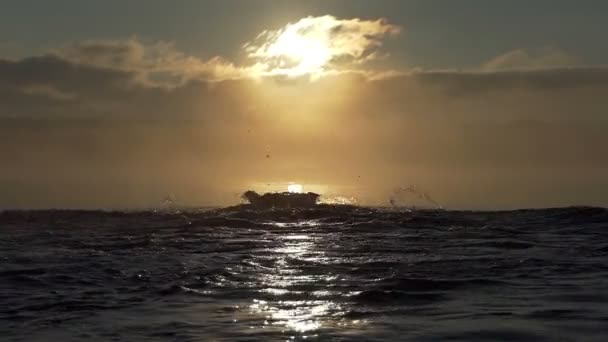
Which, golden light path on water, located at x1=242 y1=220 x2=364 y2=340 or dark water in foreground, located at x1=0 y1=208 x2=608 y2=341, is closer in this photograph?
dark water in foreground, located at x1=0 y1=208 x2=608 y2=341

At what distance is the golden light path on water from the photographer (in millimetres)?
15116

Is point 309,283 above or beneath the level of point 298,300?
above

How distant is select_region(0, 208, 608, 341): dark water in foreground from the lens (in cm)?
1473

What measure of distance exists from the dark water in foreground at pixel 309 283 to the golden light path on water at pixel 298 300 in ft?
0.14

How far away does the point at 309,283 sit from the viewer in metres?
21.2

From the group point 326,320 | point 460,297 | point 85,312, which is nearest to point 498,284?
point 460,297

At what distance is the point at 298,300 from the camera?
1831 centimetres

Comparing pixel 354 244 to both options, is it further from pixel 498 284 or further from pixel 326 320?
pixel 326 320

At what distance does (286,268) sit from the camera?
24625 millimetres

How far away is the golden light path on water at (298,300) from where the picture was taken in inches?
595

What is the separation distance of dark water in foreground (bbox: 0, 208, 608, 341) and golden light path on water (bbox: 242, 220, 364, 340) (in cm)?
4

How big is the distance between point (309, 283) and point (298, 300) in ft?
9.38

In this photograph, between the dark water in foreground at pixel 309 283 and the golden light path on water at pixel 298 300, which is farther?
the golden light path on water at pixel 298 300

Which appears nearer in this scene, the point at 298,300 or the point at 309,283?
the point at 298,300
